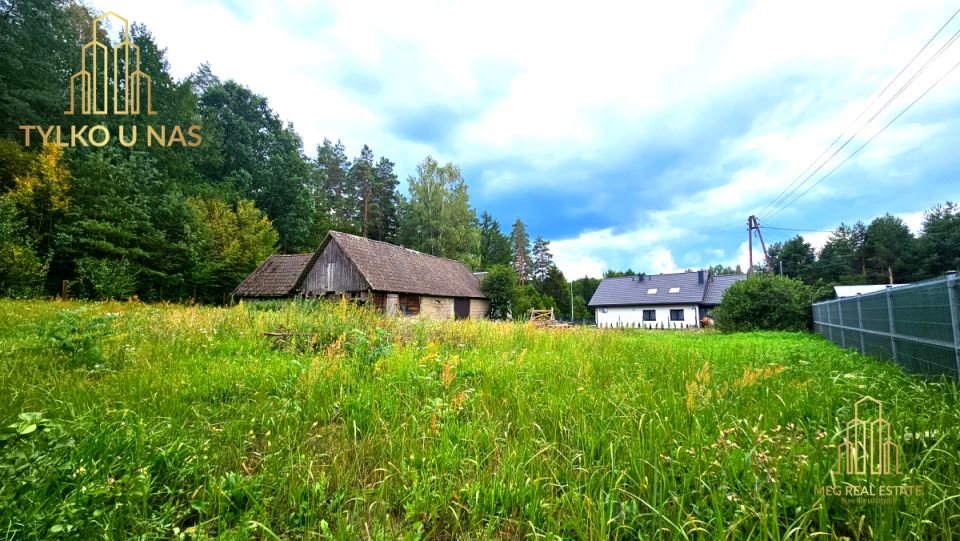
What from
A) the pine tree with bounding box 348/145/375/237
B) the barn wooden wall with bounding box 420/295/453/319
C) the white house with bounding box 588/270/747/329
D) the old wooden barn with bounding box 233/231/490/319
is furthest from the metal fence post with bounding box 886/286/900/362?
the pine tree with bounding box 348/145/375/237

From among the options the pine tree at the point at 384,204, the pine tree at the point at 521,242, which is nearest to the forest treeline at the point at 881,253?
the pine tree at the point at 521,242

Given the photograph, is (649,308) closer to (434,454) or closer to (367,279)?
(367,279)

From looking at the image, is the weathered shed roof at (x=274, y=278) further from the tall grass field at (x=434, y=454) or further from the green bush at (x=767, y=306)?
the green bush at (x=767, y=306)

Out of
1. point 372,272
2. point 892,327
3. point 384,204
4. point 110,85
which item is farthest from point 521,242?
point 892,327

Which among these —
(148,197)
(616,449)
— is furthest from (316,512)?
(148,197)

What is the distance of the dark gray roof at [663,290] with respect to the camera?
31156 millimetres

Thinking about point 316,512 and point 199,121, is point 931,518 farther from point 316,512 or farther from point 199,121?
point 199,121

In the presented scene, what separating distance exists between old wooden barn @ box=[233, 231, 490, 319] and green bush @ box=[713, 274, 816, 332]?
47.5 feet

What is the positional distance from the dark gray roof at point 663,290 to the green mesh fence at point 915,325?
2578 cm

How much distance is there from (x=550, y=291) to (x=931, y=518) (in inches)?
1835

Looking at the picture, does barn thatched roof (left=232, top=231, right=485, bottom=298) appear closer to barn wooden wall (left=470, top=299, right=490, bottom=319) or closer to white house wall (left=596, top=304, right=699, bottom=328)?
barn wooden wall (left=470, top=299, right=490, bottom=319)

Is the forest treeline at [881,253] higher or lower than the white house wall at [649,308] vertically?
higher

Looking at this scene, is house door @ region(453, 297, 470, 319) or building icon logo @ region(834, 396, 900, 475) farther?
house door @ region(453, 297, 470, 319)

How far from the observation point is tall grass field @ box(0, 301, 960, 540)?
1.55m
